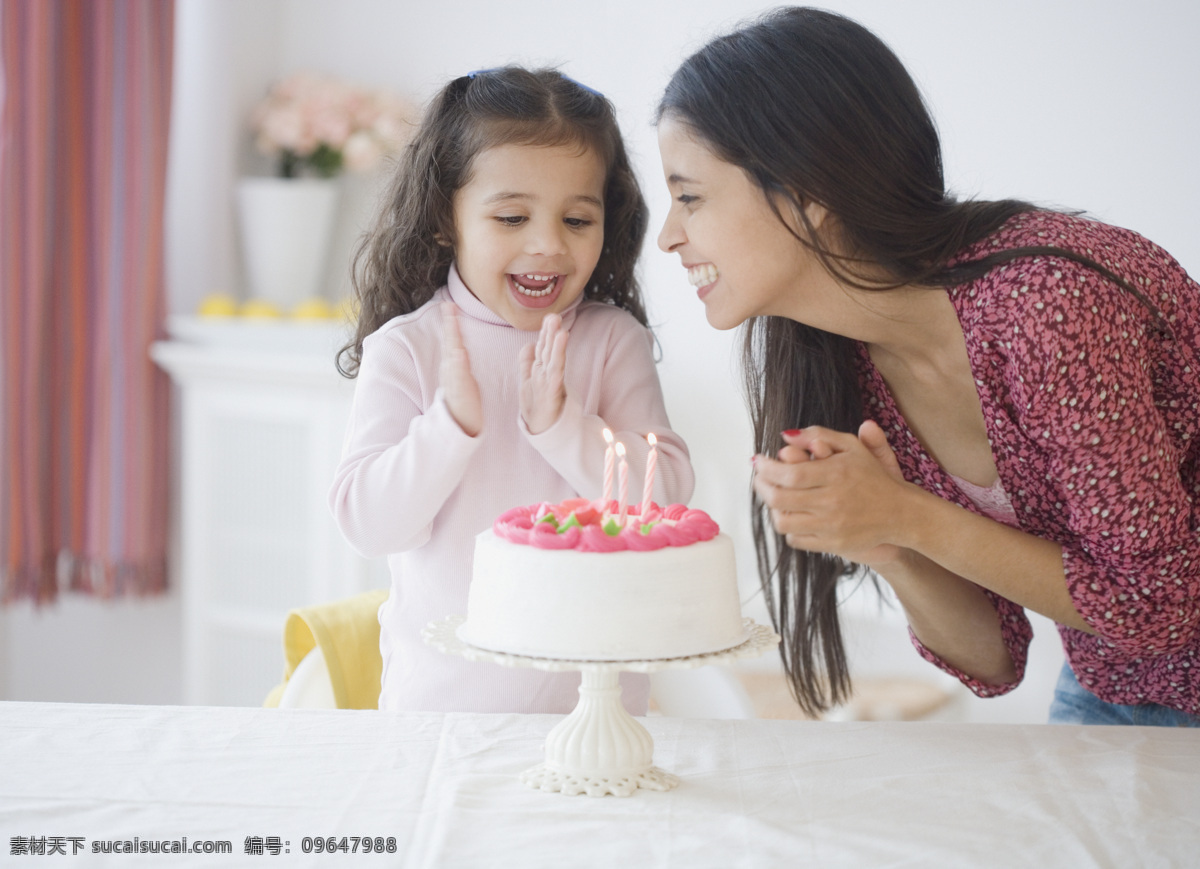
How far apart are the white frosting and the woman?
21 centimetres

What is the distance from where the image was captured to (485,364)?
4.99 ft

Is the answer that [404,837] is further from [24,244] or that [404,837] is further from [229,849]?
[24,244]

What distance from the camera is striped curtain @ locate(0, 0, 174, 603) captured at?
280 cm

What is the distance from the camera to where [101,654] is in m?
3.26

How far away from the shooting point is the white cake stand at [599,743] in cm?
106

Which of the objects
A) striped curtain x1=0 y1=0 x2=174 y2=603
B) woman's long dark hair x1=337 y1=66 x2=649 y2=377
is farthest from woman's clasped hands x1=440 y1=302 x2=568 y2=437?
striped curtain x1=0 y1=0 x2=174 y2=603

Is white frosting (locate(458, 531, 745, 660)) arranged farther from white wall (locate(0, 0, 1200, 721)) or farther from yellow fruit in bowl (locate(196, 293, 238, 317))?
yellow fruit in bowl (locate(196, 293, 238, 317))

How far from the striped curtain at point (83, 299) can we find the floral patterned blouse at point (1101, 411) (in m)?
2.35

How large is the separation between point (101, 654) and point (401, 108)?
5.80 ft

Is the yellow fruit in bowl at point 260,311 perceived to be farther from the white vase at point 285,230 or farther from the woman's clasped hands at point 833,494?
the woman's clasped hands at point 833,494

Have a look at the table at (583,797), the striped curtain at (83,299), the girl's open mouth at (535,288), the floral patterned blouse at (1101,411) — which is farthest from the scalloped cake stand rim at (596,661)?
the striped curtain at (83,299)

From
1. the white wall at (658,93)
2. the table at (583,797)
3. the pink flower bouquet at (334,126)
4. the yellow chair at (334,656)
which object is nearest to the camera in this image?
the table at (583,797)

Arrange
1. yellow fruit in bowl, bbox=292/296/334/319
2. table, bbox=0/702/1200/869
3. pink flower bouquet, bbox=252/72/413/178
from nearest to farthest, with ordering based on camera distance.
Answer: table, bbox=0/702/1200/869 < yellow fruit in bowl, bbox=292/296/334/319 < pink flower bouquet, bbox=252/72/413/178

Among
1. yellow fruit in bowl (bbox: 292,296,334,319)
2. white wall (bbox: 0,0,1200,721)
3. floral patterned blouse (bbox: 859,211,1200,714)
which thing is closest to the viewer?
floral patterned blouse (bbox: 859,211,1200,714)
